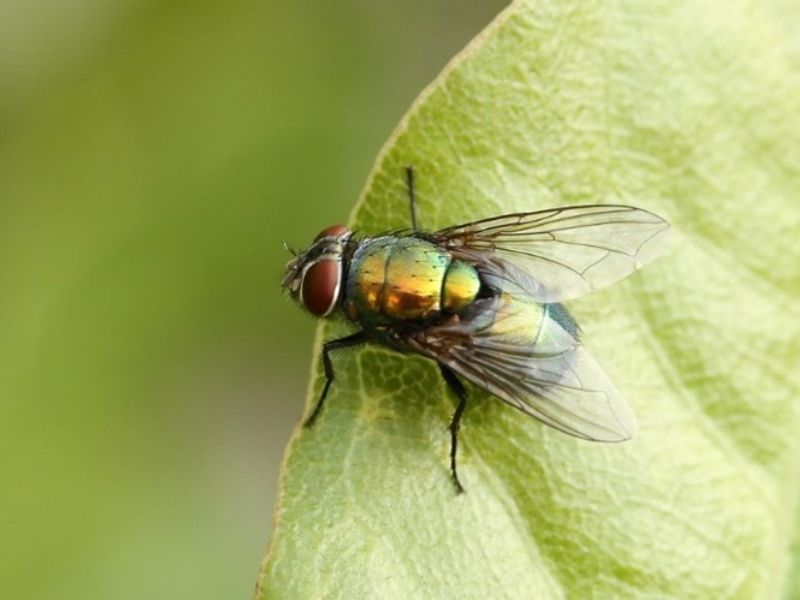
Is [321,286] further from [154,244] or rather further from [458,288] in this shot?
[154,244]

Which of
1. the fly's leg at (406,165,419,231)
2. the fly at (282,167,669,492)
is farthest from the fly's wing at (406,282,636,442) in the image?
the fly's leg at (406,165,419,231)

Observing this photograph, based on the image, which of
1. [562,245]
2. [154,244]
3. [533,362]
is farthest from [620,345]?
[154,244]

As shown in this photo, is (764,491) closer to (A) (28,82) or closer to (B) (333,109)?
(B) (333,109)

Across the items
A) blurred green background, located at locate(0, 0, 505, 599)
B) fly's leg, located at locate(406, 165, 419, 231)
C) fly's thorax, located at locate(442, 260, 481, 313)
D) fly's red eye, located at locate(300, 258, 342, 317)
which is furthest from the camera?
blurred green background, located at locate(0, 0, 505, 599)

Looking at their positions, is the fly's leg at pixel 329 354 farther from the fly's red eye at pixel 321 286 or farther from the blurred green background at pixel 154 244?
the blurred green background at pixel 154 244

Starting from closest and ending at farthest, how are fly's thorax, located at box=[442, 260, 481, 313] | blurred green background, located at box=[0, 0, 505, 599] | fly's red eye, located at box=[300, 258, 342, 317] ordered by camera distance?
fly's red eye, located at box=[300, 258, 342, 317]
fly's thorax, located at box=[442, 260, 481, 313]
blurred green background, located at box=[0, 0, 505, 599]

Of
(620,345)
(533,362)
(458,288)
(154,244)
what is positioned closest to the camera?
(620,345)

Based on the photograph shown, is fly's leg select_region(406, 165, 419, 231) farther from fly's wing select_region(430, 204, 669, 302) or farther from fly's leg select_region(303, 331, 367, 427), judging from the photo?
fly's leg select_region(303, 331, 367, 427)

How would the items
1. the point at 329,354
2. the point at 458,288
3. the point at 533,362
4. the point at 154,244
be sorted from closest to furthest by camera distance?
the point at 329,354 < the point at 533,362 < the point at 458,288 < the point at 154,244
